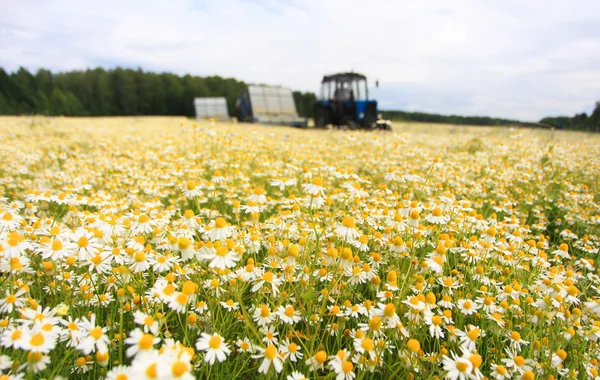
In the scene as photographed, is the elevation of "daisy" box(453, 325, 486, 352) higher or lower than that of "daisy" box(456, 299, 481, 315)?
lower

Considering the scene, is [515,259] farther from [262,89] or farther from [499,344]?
[262,89]

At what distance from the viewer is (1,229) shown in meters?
2.00

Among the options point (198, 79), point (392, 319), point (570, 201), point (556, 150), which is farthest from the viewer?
point (198, 79)

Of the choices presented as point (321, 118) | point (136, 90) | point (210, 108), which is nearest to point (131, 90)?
point (136, 90)

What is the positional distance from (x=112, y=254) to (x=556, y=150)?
939 centimetres

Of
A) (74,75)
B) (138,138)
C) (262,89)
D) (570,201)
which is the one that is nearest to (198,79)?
Answer: (74,75)

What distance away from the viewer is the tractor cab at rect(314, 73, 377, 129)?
56.9 feet

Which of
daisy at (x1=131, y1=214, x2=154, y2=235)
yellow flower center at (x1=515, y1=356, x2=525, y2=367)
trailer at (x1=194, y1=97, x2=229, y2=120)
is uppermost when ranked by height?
trailer at (x1=194, y1=97, x2=229, y2=120)

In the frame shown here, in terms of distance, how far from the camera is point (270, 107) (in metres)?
25.3

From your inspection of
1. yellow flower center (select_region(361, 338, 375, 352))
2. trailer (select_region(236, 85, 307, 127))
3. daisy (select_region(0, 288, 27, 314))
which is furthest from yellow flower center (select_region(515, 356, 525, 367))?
trailer (select_region(236, 85, 307, 127))

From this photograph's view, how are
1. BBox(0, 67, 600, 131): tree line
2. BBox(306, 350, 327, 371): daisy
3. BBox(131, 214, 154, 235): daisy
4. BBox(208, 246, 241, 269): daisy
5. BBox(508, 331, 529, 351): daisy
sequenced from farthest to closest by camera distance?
BBox(0, 67, 600, 131): tree line < BBox(131, 214, 154, 235): daisy < BBox(508, 331, 529, 351): daisy < BBox(208, 246, 241, 269): daisy < BBox(306, 350, 327, 371): daisy

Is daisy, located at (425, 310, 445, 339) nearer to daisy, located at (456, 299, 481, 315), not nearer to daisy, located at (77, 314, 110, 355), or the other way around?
daisy, located at (456, 299, 481, 315)

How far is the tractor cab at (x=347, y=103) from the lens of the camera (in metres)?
17.3

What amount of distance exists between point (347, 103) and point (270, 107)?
348 inches
